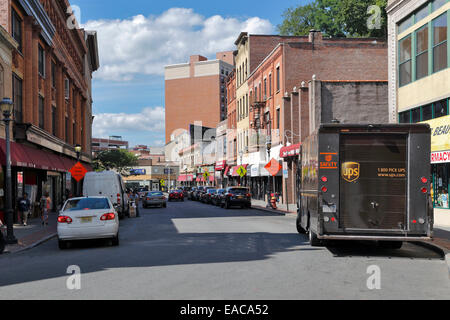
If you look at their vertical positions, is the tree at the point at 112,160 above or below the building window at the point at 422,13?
below

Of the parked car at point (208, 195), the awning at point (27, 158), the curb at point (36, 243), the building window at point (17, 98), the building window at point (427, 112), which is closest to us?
the curb at point (36, 243)

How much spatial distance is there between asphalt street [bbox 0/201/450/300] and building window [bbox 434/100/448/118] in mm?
8187

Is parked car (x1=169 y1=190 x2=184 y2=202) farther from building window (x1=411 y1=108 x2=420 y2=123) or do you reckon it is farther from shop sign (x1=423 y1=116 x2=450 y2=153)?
shop sign (x1=423 y1=116 x2=450 y2=153)

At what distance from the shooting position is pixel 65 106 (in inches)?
1619

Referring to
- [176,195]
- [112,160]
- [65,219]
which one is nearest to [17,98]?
[65,219]

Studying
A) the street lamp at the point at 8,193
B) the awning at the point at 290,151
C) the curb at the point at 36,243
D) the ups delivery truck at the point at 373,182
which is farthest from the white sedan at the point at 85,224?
the awning at the point at 290,151

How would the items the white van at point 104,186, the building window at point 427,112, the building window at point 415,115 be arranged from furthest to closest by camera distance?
the white van at point 104,186
the building window at point 415,115
the building window at point 427,112

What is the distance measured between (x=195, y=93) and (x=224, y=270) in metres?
138

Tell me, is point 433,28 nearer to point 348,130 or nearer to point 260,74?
point 348,130

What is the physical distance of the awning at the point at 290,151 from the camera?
35.0m

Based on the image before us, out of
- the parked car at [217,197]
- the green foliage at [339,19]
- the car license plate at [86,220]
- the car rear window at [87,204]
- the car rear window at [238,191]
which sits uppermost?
the green foliage at [339,19]

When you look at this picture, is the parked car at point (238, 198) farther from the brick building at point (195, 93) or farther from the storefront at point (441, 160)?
the brick building at point (195, 93)

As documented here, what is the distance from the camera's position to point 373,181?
12.1 metres

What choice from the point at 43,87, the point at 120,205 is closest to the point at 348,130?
the point at 120,205
